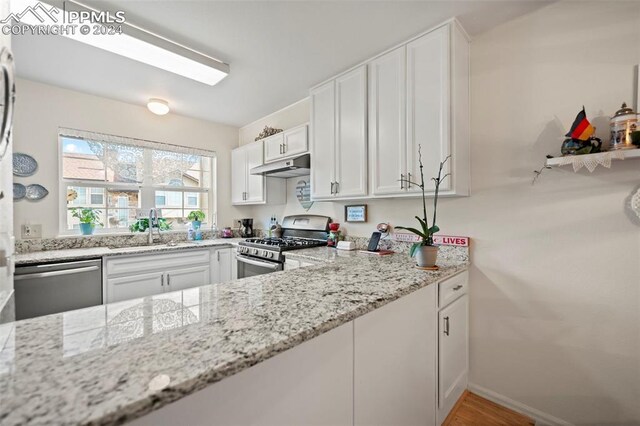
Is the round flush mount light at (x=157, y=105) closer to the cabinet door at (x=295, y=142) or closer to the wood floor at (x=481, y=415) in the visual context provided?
the cabinet door at (x=295, y=142)

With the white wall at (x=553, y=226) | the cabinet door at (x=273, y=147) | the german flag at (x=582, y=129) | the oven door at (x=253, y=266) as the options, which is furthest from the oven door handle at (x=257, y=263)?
the german flag at (x=582, y=129)

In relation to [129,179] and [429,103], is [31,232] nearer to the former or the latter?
[129,179]

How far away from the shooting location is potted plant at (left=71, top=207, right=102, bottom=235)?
2865 mm

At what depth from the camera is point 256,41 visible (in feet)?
6.39

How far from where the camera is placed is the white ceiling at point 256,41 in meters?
1.63

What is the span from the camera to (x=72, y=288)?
2.24 meters

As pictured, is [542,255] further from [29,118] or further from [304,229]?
[29,118]

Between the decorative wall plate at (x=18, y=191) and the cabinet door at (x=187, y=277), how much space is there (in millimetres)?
1499

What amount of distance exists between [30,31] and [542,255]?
3720mm

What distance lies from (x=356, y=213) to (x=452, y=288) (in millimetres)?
1154

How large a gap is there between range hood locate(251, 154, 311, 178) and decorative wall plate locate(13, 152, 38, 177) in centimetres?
209

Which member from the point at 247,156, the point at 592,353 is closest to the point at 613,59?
the point at 592,353

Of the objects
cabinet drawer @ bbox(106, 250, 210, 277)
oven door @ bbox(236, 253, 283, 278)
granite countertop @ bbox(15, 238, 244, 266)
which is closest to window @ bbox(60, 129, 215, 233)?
granite countertop @ bbox(15, 238, 244, 266)

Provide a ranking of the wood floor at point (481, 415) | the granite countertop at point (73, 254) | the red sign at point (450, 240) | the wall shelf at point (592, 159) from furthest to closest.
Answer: the granite countertop at point (73, 254), the red sign at point (450, 240), the wood floor at point (481, 415), the wall shelf at point (592, 159)
